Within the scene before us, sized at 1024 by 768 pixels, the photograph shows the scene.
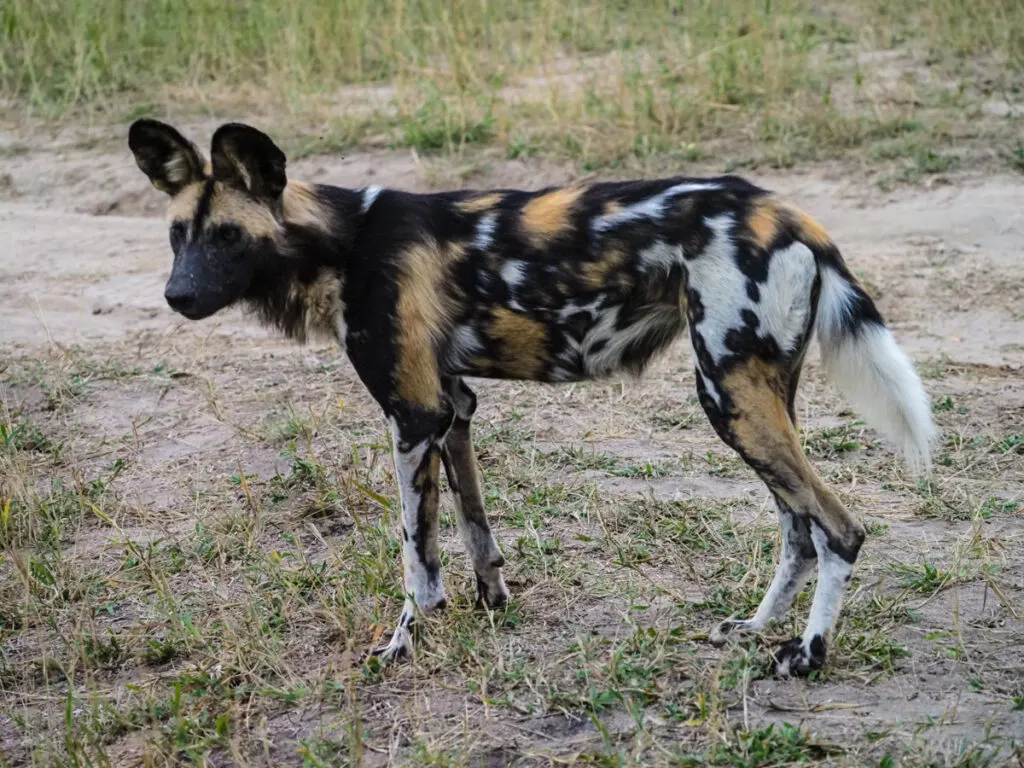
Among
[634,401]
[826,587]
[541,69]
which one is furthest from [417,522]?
[541,69]

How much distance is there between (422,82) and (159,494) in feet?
13.0

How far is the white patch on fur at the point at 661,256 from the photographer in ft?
9.65

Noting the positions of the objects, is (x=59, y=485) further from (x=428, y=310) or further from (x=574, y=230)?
(x=574, y=230)

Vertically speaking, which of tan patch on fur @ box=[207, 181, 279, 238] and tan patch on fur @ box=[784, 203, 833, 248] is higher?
tan patch on fur @ box=[207, 181, 279, 238]

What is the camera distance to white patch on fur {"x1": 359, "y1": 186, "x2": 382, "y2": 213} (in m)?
3.12

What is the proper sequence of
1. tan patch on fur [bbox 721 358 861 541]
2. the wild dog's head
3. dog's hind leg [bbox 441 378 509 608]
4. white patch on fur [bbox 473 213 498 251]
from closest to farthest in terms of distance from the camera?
tan patch on fur [bbox 721 358 861 541] < the wild dog's head < white patch on fur [bbox 473 213 498 251] < dog's hind leg [bbox 441 378 509 608]

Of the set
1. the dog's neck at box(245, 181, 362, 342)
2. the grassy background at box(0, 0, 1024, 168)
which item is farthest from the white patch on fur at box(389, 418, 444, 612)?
the grassy background at box(0, 0, 1024, 168)

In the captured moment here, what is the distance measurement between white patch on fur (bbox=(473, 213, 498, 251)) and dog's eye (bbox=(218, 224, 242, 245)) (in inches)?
21.2

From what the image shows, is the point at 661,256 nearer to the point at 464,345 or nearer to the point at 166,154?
the point at 464,345

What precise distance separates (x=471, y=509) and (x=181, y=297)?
2.91 feet

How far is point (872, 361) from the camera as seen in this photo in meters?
2.90

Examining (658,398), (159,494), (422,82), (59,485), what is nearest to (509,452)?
(658,398)

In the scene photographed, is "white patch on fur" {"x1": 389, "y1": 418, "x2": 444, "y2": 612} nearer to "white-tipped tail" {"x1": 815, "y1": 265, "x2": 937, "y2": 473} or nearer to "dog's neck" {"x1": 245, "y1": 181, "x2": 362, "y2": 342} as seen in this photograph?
"dog's neck" {"x1": 245, "y1": 181, "x2": 362, "y2": 342}

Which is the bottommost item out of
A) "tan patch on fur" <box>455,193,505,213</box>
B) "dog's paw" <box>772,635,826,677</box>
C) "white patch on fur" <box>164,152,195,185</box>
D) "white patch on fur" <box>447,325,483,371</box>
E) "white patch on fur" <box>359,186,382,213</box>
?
"dog's paw" <box>772,635,826,677</box>
